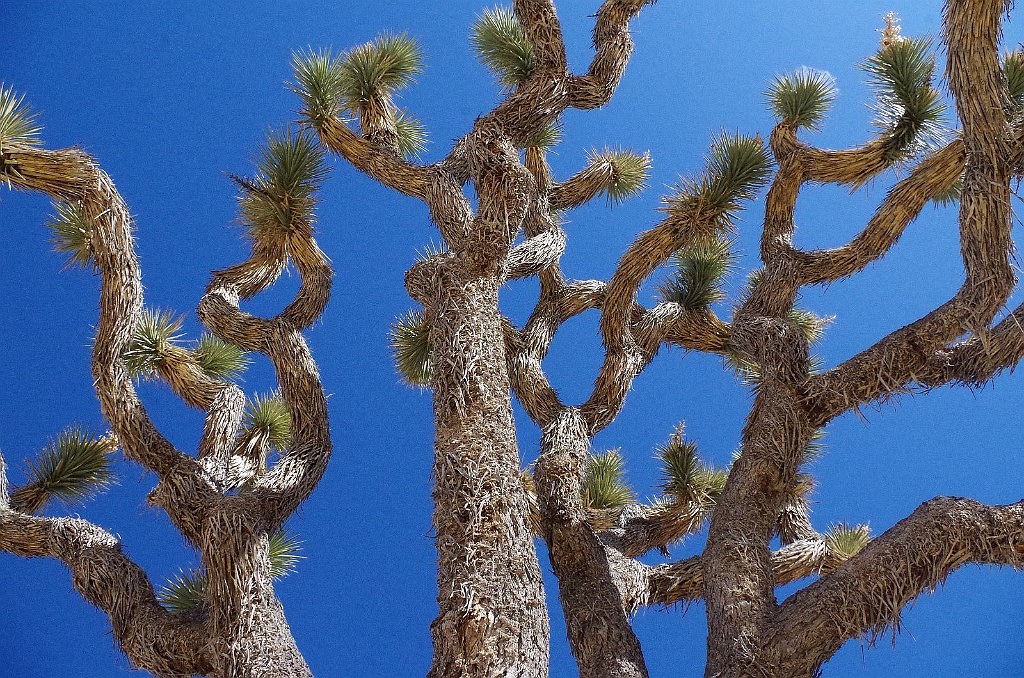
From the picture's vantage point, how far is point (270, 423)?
16.4 feet

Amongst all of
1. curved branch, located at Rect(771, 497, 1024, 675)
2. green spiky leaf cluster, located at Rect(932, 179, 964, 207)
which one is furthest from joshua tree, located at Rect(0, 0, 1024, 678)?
green spiky leaf cluster, located at Rect(932, 179, 964, 207)

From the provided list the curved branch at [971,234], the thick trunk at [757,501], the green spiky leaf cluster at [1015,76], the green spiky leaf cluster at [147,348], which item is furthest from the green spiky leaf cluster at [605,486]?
the green spiky leaf cluster at [1015,76]

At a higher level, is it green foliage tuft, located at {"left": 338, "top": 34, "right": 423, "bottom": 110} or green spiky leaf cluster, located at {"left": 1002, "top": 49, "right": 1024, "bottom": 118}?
green foliage tuft, located at {"left": 338, "top": 34, "right": 423, "bottom": 110}

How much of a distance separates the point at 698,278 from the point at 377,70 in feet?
7.14

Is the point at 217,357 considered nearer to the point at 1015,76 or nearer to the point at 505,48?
the point at 505,48

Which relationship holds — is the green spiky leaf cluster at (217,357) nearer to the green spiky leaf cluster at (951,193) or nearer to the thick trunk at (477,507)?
the thick trunk at (477,507)

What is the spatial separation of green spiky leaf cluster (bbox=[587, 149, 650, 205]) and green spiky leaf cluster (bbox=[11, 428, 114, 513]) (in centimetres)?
326

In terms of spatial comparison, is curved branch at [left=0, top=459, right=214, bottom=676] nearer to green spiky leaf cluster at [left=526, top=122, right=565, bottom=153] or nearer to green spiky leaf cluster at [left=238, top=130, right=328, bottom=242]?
green spiky leaf cluster at [left=238, top=130, right=328, bottom=242]

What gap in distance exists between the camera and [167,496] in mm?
3785

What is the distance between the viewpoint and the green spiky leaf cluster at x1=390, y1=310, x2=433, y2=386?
5.07 metres

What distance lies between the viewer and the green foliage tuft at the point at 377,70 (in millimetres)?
4730

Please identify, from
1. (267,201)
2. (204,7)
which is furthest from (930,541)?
(204,7)

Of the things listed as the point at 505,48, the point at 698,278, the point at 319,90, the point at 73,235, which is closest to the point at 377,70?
the point at 319,90

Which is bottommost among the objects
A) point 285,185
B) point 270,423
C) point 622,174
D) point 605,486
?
point 605,486
